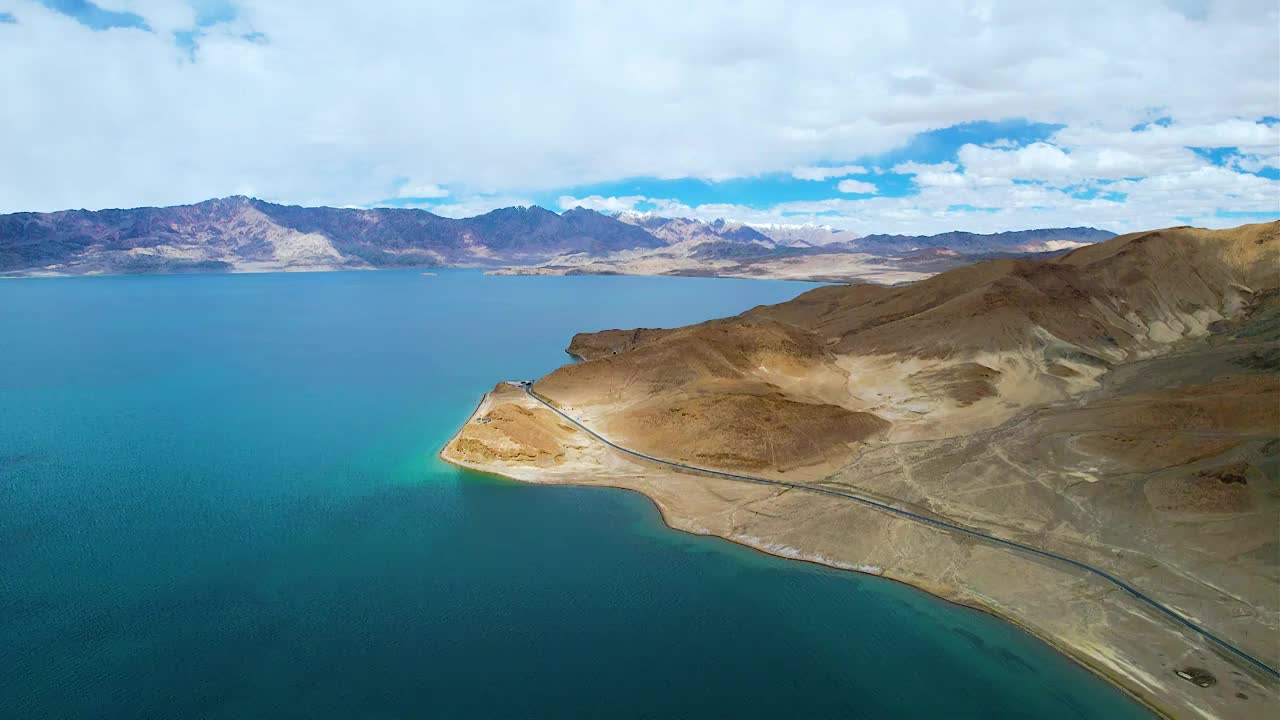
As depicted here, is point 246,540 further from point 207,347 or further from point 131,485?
point 207,347

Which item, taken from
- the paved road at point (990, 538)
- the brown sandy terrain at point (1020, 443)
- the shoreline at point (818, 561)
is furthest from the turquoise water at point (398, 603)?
the paved road at point (990, 538)

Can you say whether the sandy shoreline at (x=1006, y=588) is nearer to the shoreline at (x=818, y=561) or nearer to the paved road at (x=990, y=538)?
the shoreline at (x=818, y=561)

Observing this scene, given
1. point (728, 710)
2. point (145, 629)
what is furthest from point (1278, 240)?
point (145, 629)

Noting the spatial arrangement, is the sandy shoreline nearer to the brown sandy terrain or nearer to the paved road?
the brown sandy terrain

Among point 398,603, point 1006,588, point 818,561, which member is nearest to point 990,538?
point 1006,588

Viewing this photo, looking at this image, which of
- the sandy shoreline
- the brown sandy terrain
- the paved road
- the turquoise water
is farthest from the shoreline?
the paved road

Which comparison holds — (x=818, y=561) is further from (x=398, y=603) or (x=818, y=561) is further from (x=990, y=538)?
(x=398, y=603)
